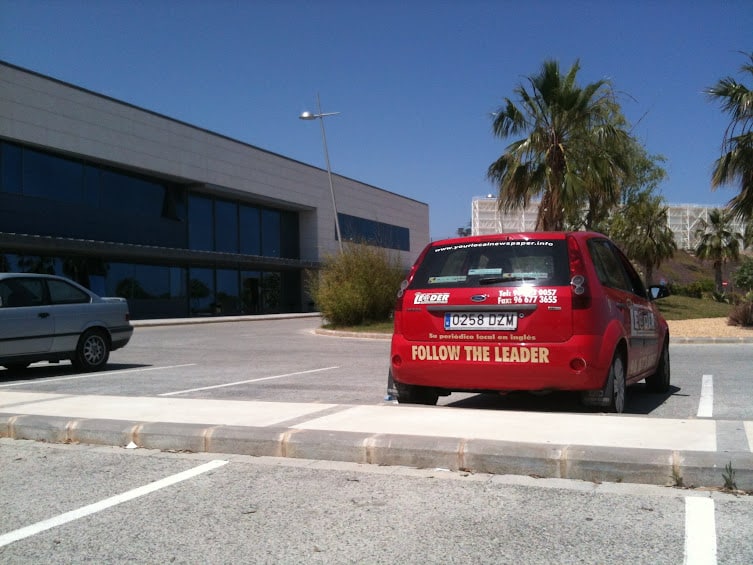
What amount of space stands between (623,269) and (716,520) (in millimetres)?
3743

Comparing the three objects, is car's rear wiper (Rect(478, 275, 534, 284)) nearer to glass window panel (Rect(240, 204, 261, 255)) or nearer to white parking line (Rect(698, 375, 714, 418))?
white parking line (Rect(698, 375, 714, 418))

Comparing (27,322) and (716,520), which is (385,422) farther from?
(27,322)

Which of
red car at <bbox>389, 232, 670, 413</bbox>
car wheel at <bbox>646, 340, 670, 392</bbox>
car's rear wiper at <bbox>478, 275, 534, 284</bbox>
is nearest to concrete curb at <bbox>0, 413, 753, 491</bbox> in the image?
red car at <bbox>389, 232, 670, 413</bbox>

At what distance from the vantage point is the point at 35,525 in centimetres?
383

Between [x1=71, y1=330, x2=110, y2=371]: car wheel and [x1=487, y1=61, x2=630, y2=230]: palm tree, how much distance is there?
13009 mm

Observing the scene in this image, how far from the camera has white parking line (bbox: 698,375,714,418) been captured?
21.8 feet

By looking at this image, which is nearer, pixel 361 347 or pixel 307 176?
pixel 361 347

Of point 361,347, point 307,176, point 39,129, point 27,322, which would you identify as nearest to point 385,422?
point 27,322

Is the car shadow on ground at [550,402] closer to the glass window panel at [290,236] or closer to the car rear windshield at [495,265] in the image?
the car rear windshield at [495,265]

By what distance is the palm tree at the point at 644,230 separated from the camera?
35.5 m

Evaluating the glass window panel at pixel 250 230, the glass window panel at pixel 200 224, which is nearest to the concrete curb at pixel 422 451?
the glass window panel at pixel 200 224

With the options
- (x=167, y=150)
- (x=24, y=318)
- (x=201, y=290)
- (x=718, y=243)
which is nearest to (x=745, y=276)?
(x=24, y=318)

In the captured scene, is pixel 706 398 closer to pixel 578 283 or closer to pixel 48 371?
pixel 578 283

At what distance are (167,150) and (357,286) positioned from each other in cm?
1659
